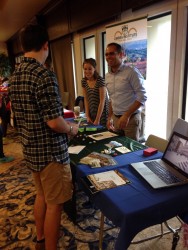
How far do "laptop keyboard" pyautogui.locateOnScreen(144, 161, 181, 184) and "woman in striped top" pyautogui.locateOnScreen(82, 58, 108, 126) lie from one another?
4.19 ft

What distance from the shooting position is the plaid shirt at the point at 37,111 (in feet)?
3.77

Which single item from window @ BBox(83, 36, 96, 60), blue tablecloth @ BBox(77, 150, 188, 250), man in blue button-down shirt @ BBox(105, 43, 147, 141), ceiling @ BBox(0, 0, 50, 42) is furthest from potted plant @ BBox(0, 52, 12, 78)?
blue tablecloth @ BBox(77, 150, 188, 250)

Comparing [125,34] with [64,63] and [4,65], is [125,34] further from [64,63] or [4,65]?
[4,65]

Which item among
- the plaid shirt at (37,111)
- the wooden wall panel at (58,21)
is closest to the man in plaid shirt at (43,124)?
the plaid shirt at (37,111)

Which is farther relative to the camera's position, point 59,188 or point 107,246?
point 107,246

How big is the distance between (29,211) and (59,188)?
3.29 feet

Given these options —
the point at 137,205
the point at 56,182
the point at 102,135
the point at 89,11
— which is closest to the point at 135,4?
the point at 89,11

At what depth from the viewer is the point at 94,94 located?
2.61 meters

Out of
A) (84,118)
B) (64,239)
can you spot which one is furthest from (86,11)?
(64,239)

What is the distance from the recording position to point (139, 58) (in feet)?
9.14

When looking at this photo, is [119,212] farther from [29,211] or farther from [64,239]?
[29,211]

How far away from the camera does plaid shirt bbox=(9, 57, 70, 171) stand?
1149 millimetres

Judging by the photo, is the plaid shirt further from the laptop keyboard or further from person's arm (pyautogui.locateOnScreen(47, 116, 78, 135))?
the laptop keyboard

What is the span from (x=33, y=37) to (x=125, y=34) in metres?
1.98
